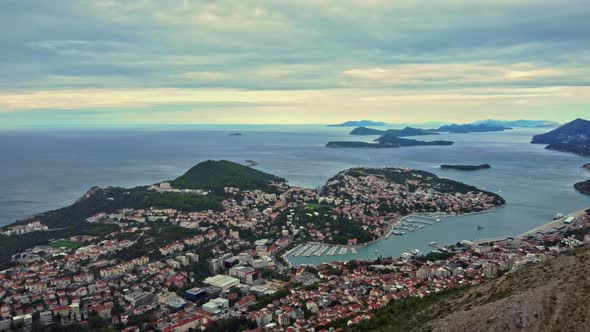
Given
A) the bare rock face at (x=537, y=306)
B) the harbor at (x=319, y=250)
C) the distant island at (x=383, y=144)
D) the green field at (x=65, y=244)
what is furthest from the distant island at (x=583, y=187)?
the distant island at (x=383, y=144)

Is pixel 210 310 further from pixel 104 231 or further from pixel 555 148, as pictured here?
pixel 555 148

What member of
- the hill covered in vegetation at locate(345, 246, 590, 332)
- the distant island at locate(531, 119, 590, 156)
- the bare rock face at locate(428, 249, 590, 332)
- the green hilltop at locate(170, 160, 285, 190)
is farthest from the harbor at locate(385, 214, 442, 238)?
the distant island at locate(531, 119, 590, 156)

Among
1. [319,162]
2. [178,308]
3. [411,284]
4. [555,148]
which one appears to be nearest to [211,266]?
[178,308]

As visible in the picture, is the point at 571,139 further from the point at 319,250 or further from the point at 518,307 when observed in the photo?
the point at 518,307

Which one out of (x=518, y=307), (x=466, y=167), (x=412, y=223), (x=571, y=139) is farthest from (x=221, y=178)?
(x=571, y=139)

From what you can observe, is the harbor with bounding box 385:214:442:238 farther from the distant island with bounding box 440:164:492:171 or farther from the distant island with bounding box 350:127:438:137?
the distant island with bounding box 350:127:438:137

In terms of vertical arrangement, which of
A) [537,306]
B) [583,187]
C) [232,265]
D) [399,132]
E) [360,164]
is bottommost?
[232,265]
